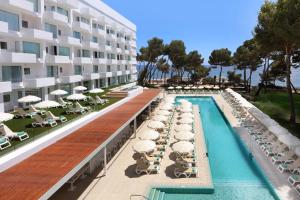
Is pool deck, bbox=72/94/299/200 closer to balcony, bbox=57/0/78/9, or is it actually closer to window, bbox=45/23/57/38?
window, bbox=45/23/57/38

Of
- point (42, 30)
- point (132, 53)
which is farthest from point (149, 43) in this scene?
point (42, 30)

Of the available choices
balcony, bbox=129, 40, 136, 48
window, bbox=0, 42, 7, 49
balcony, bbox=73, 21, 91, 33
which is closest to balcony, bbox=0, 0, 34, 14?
window, bbox=0, 42, 7, 49

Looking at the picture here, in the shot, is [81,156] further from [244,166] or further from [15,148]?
[244,166]

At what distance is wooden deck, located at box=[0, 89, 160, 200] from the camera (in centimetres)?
1142

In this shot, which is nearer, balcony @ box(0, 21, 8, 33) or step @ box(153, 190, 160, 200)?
step @ box(153, 190, 160, 200)

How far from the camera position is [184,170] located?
60.8 ft

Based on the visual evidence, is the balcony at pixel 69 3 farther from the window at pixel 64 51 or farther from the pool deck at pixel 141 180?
the pool deck at pixel 141 180

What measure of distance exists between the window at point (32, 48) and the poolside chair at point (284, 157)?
23.5 meters

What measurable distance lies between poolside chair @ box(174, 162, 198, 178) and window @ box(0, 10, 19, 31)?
62.0 feet

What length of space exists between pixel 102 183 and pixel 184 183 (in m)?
4.46

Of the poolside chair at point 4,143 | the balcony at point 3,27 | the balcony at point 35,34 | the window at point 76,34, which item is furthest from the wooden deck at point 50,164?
the window at point 76,34

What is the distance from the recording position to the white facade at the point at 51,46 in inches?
1068

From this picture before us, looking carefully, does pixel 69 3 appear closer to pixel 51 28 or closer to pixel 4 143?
pixel 51 28

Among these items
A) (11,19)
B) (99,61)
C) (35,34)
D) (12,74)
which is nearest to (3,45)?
(11,19)
